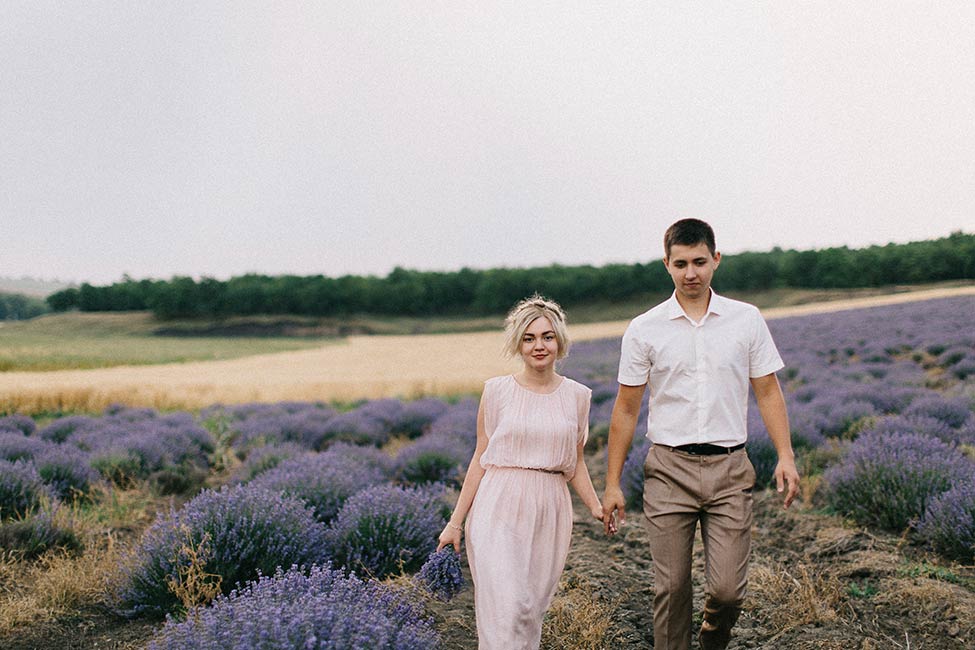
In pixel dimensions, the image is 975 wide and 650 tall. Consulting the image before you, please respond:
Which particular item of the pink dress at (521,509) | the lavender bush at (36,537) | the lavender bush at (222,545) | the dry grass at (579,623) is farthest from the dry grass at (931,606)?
the lavender bush at (36,537)

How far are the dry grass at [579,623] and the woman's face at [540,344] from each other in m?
1.41

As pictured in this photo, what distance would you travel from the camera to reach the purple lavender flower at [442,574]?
11.5 feet

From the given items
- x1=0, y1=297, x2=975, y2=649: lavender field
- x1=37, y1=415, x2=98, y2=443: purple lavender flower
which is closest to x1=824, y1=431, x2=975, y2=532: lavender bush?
x1=0, y1=297, x2=975, y2=649: lavender field

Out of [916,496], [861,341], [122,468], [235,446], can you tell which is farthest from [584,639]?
[861,341]

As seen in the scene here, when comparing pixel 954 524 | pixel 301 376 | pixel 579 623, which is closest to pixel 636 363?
pixel 579 623

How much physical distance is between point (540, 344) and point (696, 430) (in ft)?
2.43

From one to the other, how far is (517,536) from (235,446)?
779 cm

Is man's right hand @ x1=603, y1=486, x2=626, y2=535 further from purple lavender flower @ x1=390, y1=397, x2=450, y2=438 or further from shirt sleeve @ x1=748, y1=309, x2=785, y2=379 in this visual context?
purple lavender flower @ x1=390, y1=397, x2=450, y2=438

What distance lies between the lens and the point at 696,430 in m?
2.86

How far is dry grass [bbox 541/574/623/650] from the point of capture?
10.9ft

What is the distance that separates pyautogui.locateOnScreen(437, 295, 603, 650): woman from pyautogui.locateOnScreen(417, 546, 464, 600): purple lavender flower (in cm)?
64

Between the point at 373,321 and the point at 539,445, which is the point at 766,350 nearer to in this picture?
the point at 539,445

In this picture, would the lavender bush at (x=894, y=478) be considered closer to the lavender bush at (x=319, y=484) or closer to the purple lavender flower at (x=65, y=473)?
the lavender bush at (x=319, y=484)

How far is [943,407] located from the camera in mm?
7641
